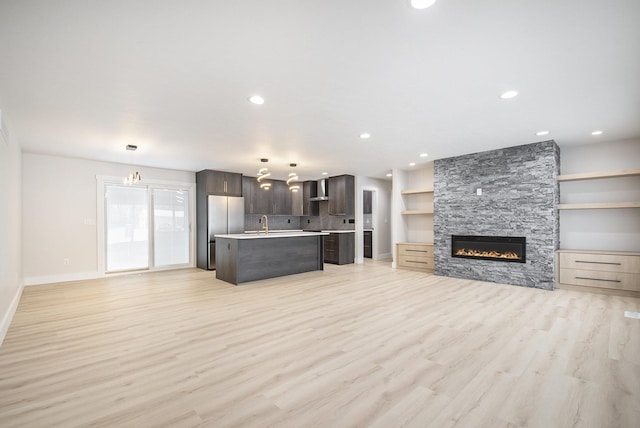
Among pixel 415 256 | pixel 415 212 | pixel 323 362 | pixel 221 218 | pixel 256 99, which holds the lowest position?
pixel 323 362

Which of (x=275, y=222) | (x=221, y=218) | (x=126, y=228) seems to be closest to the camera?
(x=126, y=228)

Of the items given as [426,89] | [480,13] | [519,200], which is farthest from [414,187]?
[480,13]

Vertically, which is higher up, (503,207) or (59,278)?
(503,207)

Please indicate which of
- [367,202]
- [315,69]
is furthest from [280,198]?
[315,69]

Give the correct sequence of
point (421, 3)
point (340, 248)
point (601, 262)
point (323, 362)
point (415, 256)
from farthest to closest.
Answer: point (340, 248) < point (415, 256) < point (601, 262) < point (323, 362) < point (421, 3)

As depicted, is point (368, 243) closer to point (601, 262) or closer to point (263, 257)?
point (263, 257)

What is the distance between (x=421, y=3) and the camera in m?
1.77

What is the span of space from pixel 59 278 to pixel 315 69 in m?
6.70

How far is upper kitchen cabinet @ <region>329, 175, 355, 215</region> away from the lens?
28.0 ft

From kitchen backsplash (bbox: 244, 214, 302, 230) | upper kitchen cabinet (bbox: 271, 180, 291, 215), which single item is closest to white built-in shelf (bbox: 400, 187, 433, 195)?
upper kitchen cabinet (bbox: 271, 180, 291, 215)

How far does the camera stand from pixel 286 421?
1.75m

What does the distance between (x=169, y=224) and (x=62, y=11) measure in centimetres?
618

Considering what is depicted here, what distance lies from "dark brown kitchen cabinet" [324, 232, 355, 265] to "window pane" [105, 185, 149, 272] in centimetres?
472

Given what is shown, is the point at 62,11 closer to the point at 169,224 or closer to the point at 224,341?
the point at 224,341
